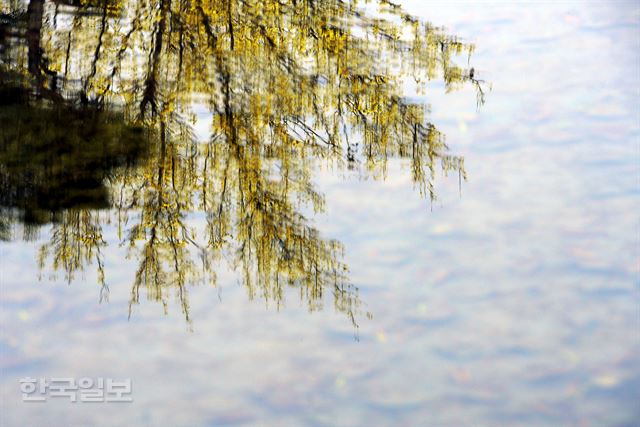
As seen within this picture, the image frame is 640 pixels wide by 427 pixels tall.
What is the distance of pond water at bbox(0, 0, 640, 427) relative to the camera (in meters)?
3.77

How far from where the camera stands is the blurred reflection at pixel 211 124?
16.2ft

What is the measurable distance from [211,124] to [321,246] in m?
1.63

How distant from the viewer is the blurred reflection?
4938 millimetres

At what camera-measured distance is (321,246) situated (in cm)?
489

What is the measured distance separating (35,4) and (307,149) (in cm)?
353

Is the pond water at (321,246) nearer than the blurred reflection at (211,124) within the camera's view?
Yes

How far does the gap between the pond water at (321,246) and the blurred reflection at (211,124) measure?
19mm

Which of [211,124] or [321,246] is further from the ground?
[211,124]

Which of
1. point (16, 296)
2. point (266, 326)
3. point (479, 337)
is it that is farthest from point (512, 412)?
point (16, 296)

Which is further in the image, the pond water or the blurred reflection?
the blurred reflection

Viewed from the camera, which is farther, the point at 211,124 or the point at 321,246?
the point at 211,124

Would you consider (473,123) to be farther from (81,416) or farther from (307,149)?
(81,416)

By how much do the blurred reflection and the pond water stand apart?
19 millimetres

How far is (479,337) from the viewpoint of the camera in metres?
4.04
